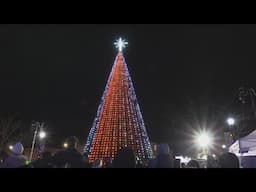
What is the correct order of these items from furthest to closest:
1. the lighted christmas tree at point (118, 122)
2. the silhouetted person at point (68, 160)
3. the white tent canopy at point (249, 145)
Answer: the lighted christmas tree at point (118, 122) → the white tent canopy at point (249, 145) → the silhouetted person at point (68, 160)

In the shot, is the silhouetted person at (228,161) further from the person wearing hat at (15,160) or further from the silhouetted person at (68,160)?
the person wearing hat at (15,160)

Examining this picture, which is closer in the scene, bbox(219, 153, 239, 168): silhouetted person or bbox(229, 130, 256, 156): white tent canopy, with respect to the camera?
bbox(219, 153, 239, 168): silhouetted person

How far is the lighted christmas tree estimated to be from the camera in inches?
591

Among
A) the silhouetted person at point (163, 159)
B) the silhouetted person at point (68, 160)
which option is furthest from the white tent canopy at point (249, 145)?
the silhouetted person at point (68, 160)

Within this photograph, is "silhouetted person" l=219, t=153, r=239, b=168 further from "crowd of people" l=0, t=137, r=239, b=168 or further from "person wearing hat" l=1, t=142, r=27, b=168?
"person wearing hat" l=1, t=142, r=27, b=168

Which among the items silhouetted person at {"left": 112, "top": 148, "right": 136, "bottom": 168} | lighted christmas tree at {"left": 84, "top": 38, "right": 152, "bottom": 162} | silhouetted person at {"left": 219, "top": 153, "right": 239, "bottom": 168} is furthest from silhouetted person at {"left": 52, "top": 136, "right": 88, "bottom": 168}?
lighted christmas tree at {"left": 84, "top": 38, "right": 152, "bottom": 162}

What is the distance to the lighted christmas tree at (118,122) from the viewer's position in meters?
15.0

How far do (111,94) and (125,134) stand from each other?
8.84 feet

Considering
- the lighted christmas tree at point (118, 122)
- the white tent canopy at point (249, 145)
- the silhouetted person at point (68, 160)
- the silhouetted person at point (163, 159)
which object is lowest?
the silhouetted person at point (68, 160)

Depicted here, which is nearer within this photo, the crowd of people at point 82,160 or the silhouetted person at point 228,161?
the crowd of people at point 82,160
